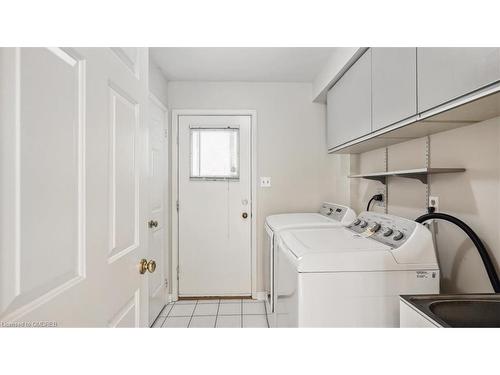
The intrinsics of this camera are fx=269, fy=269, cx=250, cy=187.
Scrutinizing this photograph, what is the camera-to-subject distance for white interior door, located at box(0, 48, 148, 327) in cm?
41

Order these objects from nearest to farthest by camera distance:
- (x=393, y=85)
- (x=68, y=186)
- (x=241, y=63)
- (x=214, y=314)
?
1. (x=68, y=186)
2. (x=393, y=85)
3. (x=241, y=63)
4. (x=214, y=314)

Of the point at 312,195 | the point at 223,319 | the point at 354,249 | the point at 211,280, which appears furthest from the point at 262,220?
the point at 354,249

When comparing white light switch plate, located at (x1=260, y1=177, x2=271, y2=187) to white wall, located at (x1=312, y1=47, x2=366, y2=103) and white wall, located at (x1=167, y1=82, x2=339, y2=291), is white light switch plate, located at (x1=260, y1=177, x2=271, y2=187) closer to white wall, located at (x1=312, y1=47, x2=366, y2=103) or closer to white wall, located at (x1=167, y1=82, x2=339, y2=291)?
white wall, located at (x1=167, y1=82, x2=339, y2=291)

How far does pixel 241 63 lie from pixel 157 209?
63.6 inches

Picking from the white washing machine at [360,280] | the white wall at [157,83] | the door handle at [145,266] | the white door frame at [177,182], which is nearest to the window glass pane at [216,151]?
the white door frame at [177,182]

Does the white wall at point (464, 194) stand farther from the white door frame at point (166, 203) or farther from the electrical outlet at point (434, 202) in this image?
the white door frame at point (166, 203)

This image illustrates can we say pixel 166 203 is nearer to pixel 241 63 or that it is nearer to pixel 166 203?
pixel 166 203

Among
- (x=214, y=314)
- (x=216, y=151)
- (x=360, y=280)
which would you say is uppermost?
(x=216, y=151)

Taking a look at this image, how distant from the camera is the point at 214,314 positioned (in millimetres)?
2645

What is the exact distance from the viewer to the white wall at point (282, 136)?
2.96 meters

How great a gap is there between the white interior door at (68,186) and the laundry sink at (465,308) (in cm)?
98

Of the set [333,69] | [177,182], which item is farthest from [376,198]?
[177,182]

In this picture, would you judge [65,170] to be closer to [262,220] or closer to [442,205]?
[442,205]

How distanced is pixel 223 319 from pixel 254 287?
55cm
